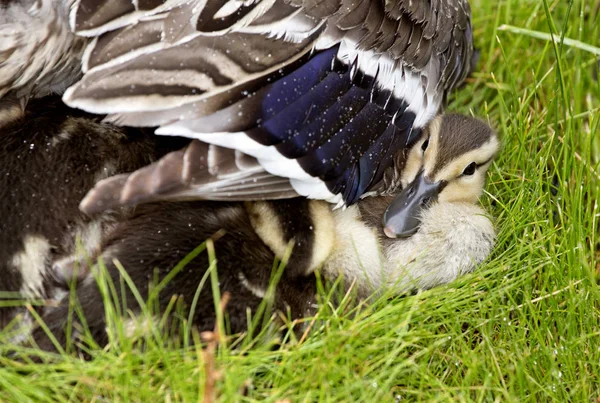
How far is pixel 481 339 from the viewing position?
7.74 feet

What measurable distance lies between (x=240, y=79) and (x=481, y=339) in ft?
2.62

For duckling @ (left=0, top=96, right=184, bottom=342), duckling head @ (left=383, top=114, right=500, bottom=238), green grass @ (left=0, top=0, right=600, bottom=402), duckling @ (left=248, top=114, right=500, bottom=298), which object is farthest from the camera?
duckling head @ (left=383, top=114, right=500, bottom=238)

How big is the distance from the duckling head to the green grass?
125mm

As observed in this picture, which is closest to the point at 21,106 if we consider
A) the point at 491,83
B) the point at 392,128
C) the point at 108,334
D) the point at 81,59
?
the point at 81,59

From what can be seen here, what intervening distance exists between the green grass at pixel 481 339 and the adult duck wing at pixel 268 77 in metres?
0.32

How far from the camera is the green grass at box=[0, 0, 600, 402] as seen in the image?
80.4 inches

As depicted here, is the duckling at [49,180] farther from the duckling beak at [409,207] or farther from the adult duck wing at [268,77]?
the duckling beak at [409,207]

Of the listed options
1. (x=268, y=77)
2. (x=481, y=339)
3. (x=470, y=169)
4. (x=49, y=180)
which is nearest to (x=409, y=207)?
(x=470, y=169)

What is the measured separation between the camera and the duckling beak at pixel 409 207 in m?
2.43

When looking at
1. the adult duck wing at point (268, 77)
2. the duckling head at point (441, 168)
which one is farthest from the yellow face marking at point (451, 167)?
the adult duck wing at point (268, 77)

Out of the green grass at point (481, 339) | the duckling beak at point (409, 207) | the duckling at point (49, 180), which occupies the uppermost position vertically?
the duckling at point (49, 180)

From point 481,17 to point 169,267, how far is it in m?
1.57

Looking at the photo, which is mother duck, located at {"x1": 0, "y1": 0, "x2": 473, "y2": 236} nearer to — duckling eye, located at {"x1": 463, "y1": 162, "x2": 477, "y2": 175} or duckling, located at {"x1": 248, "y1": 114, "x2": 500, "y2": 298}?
duckling, located at {"x1": 248, "y1": 114, "x2": 500, "y2": 298}

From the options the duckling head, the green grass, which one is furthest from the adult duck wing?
the green grass
